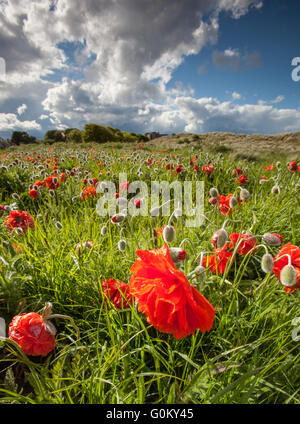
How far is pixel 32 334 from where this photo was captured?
2.74 feet

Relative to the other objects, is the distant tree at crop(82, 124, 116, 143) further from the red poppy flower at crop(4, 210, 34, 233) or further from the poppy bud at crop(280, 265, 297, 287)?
the poppy bud at crop(280, 265, 297, 287)

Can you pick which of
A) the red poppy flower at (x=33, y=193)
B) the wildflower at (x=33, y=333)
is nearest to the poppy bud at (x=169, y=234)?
the wildflower at (x=33, y=333)

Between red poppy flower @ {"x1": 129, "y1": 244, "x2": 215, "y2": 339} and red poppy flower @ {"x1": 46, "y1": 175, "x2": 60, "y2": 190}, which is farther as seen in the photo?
red poppy flower @ {"x1": 46, "y1": 175, "x2": 60, "y2": 190}

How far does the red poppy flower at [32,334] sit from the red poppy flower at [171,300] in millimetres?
422

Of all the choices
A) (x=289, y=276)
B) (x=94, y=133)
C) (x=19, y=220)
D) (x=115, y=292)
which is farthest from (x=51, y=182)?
(x=94, y=133)

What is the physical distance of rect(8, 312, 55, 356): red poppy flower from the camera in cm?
83

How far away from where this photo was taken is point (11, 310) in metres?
1.18

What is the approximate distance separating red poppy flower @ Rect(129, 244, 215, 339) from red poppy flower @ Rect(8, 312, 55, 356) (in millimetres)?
422

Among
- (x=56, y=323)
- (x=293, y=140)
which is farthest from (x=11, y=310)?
(x=293, y=140)

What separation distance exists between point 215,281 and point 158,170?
123 inches

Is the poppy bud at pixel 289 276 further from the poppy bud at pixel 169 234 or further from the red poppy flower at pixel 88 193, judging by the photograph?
the red poppy flower at pixel 88 193

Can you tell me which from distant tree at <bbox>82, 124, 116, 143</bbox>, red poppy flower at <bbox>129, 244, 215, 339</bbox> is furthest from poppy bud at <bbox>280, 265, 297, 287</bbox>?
distant tree at <bbox>82, 124, 116, 143</bbox>

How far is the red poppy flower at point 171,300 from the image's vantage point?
688 mm

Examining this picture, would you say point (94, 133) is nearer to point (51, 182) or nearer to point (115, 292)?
point (51, 182)
